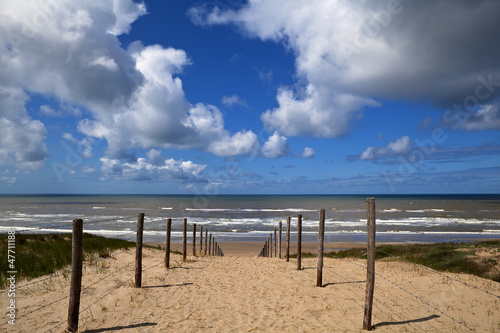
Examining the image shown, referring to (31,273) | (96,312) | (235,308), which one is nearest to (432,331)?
(235,308)

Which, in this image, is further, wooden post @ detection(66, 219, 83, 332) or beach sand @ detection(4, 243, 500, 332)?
beach sand @ detection(4, 243, 500, 332)

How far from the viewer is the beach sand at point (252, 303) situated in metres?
6.05

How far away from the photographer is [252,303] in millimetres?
7488

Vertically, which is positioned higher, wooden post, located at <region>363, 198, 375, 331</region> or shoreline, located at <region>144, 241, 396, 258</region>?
wooden post, located at <region>363, 198, 375, 331</region>

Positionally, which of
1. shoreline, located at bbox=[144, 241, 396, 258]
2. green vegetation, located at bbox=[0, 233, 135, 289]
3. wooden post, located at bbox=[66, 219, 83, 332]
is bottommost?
shoreline, located at bbox=[144, 241, 396, 258]

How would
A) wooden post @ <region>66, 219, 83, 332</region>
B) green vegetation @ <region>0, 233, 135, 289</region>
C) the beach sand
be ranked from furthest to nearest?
green vegetation @ <region>0, 233, 135, 289</region> < the beach sand < wooden post @ <region>66, 219, 83, 332</region>

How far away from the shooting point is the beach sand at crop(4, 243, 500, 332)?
605 cm

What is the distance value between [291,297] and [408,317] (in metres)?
2.68

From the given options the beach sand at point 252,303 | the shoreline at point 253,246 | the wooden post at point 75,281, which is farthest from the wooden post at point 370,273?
the shoreline at point 253,246

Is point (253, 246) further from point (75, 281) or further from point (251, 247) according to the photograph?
point (75, 281)

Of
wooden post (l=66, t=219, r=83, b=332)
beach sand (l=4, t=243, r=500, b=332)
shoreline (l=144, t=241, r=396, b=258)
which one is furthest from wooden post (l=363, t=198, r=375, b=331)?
shoreline (l=144, t=241, r=396, b=258)

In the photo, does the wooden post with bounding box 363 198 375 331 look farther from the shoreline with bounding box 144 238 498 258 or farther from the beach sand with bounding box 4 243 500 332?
the shoreline with bounding box 144 238 498 258

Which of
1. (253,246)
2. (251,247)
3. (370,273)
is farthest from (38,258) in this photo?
(253,246)

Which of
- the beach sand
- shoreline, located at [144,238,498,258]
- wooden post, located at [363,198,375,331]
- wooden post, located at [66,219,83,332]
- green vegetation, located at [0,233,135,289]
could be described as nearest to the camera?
wooden post, located at [66,219,83,332]
